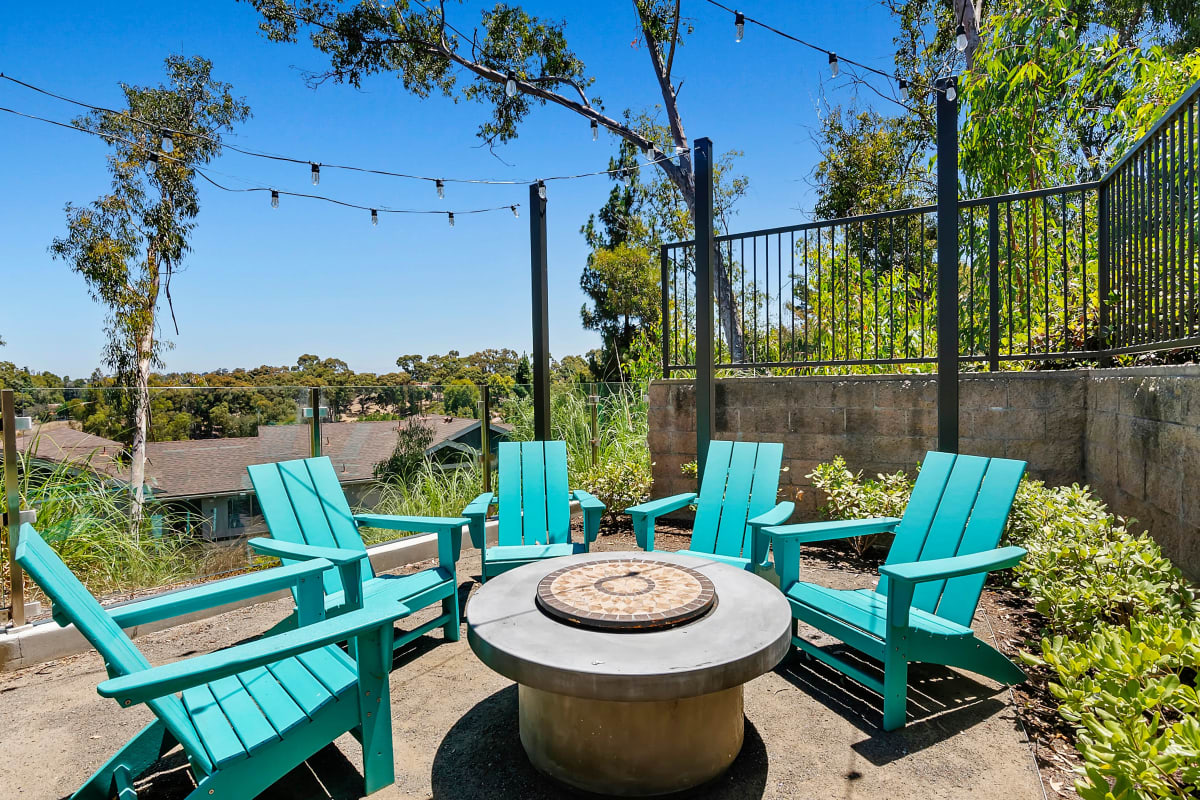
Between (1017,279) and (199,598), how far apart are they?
18.0 ft

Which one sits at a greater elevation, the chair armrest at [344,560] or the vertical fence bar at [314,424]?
the vertical fence bar at [314,424]

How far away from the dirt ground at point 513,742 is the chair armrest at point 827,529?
0.56 metres

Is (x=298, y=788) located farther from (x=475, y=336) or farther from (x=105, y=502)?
(x=475, y=336)

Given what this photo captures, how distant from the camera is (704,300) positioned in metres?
4.34

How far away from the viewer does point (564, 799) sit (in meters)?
1.72

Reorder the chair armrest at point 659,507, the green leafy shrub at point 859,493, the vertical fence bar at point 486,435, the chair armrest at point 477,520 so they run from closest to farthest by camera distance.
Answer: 1. the chair armrest at point 477,520
2. the chair armrest at point 659,507
3. the green leafy shrub at point 859,493
4. the vertical fence bar at point 486,435

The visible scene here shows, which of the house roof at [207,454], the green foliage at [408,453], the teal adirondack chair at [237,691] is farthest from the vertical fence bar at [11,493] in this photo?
the green foliage at [408,453]

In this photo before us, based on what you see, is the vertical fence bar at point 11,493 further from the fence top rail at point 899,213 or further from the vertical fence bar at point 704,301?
the fence top rail at point 899,213

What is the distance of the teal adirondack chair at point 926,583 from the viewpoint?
201cm

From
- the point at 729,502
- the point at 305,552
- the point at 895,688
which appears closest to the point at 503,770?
the point at 305,552

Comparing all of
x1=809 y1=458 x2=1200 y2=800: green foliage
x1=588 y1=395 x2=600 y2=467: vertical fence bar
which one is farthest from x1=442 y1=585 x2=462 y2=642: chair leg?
x1=588 y1=395 x2=600 y2=467: vertical fence bar

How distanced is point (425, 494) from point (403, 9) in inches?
329

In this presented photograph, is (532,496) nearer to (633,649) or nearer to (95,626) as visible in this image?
(633,649)

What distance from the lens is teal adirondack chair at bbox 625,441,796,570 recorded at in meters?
3.20
